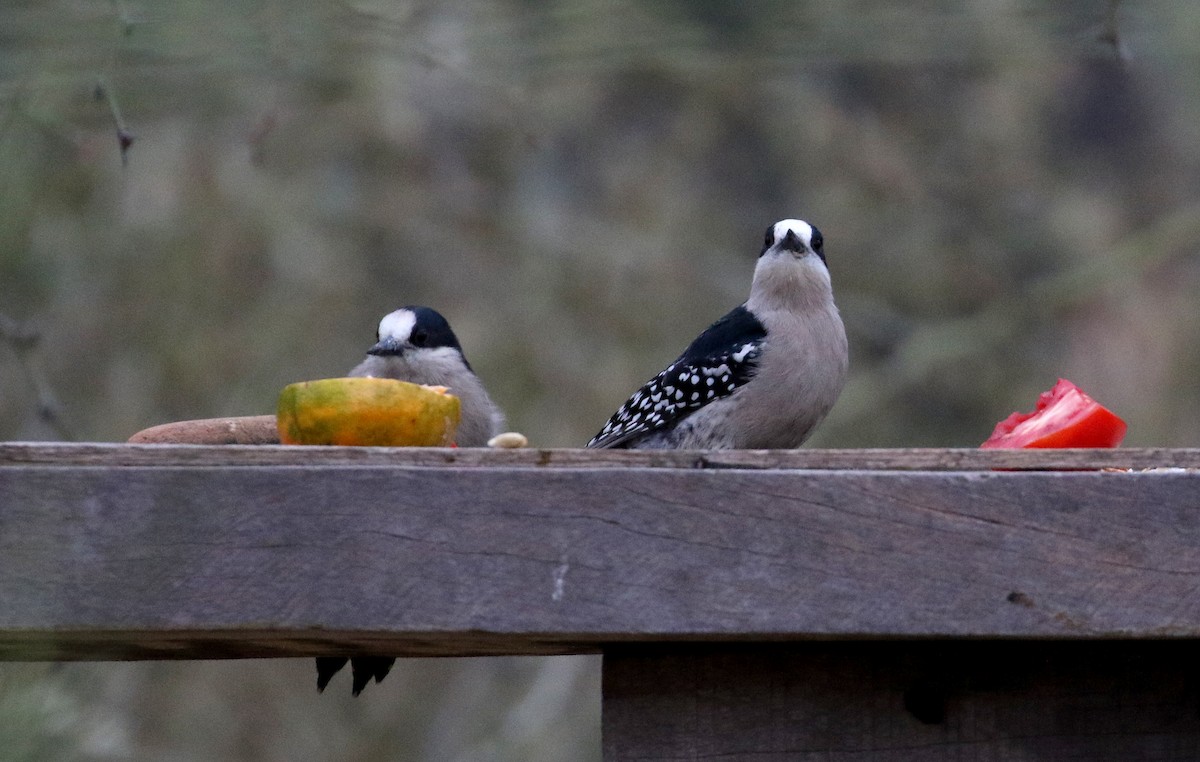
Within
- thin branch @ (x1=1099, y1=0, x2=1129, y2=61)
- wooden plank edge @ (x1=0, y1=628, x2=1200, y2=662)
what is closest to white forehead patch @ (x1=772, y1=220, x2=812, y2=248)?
thin branch @ (x1=1099, y1=0, x2=1129, y2=61)

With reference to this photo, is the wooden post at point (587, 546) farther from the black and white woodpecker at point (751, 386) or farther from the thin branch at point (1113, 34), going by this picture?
the thin branch at point (1113, 34)

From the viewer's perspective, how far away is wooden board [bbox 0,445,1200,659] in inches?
73.5

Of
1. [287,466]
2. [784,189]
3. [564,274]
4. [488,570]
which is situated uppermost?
[784,189]

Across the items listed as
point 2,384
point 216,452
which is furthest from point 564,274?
point 216,452

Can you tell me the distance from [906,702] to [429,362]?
1.82 m

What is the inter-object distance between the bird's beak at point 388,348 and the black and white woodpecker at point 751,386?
0.51m

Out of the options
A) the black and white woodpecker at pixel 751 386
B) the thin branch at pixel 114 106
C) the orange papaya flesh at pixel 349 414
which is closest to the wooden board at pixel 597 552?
the orange papaya flesh at pixel 349 414

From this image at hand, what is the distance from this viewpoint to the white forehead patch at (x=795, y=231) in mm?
3547

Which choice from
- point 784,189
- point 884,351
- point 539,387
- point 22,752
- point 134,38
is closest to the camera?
point 22,752

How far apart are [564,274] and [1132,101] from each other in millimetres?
3195

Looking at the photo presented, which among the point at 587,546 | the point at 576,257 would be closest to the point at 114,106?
the point at 587,546

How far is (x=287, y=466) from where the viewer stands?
191cm

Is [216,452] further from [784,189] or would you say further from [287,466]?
[784,189]

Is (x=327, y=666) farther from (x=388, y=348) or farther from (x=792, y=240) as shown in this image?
(x=792, y=240)
